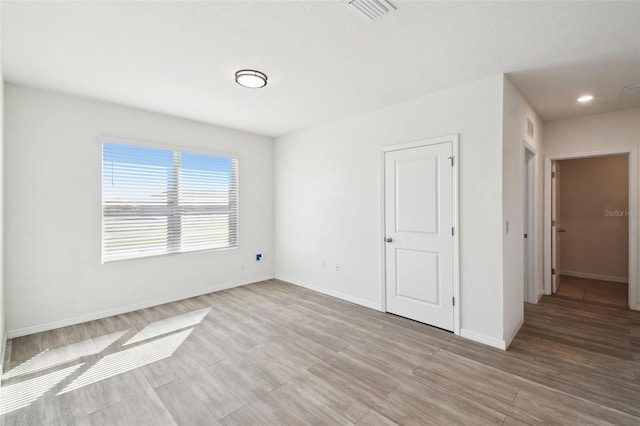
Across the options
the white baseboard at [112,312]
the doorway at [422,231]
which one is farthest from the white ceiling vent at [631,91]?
the white baseboard at [112,312]

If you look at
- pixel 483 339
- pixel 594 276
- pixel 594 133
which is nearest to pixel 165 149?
pixel 483 339

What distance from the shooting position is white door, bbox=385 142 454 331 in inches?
125

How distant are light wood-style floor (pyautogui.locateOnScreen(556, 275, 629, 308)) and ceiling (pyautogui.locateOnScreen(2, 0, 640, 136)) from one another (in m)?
2.70

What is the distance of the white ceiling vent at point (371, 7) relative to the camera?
1.80 metres

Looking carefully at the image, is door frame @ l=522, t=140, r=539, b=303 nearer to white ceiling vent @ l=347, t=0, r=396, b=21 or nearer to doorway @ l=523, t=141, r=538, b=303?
doorway @ l=523, t=141, r=538, b=303

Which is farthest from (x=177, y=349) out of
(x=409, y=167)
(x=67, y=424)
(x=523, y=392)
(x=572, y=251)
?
(x=572, y=251)

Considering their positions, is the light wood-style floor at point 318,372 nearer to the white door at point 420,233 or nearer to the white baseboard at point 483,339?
the white baseboard at point 483,339

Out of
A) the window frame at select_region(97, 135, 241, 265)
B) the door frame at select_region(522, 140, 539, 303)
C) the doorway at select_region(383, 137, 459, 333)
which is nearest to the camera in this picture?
the doorway at select_region(383, 137, 459, 333)

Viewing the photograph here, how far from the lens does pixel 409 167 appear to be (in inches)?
137

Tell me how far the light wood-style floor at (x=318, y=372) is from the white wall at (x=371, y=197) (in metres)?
0.58

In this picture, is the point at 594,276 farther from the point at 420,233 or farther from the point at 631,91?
the point at 420,233

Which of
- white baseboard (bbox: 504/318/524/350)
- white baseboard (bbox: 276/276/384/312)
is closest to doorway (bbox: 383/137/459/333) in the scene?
white baseboard (bbox: 276/276/384/312)

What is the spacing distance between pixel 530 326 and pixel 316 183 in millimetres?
3399

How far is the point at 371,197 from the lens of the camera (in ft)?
12.9
